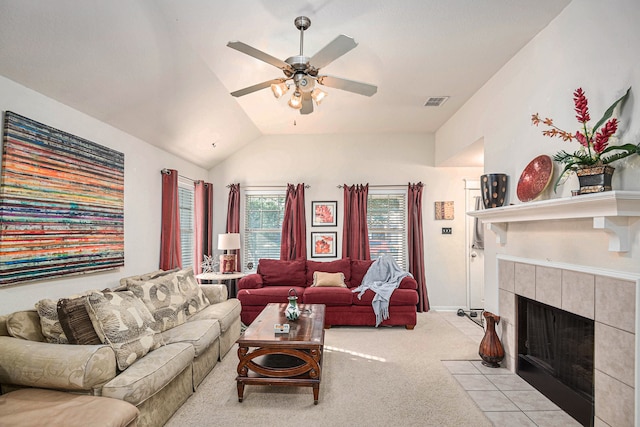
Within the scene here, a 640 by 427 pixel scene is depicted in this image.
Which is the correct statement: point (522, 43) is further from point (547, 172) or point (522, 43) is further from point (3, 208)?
point (3, 208)

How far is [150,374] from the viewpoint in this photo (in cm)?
217

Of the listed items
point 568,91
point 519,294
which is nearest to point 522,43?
point 568,91

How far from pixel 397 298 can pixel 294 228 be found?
82.5 inches

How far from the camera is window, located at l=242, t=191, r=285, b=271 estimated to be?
19.9 feet

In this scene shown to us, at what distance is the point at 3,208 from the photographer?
7.43 feet

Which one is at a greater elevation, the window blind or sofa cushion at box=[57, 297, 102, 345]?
the window blind

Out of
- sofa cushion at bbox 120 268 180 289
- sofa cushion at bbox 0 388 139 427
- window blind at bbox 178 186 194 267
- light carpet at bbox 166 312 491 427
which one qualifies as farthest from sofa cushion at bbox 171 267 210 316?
sofa cushion at bbox 0 388 139 427

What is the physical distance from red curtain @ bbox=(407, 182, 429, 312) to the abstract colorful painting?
4.23 m

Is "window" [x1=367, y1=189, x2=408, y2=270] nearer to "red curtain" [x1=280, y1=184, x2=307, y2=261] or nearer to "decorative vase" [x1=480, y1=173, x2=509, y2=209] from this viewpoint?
"red curtain" [x1=280, y1=184, x2=307, y2=261]

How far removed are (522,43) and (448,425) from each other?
3.17 m

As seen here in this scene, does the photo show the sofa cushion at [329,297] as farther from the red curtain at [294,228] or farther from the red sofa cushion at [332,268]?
the red curtain at [294,228]

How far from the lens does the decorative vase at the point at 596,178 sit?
2.01 m

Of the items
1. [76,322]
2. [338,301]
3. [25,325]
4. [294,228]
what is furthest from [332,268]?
[25,325]

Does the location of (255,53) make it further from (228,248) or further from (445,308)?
(445,308)
